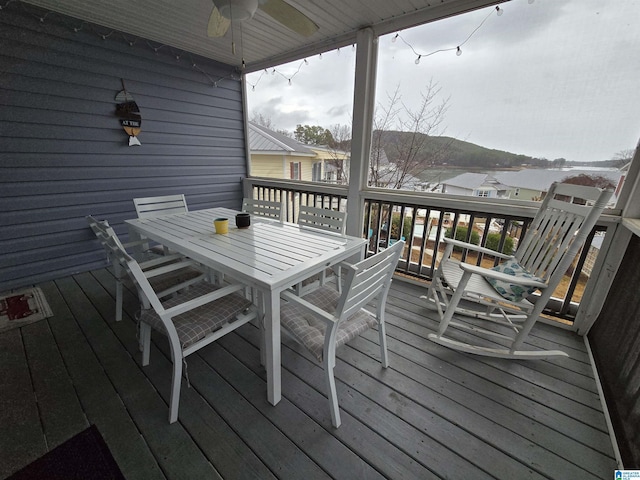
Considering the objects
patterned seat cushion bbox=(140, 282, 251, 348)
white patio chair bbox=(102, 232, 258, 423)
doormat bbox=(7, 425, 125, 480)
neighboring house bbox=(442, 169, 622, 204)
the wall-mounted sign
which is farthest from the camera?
the wall-mounted sign

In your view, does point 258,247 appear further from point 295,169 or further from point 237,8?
point 295,169

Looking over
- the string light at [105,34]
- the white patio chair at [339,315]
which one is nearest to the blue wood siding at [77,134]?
the string light at [105,34]

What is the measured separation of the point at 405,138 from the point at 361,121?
0.72 metres

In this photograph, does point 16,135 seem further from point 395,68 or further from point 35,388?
point 395,68

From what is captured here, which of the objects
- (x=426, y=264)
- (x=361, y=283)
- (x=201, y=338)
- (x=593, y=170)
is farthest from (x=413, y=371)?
(x=593, y=170)

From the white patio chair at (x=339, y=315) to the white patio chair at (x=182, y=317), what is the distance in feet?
1.05

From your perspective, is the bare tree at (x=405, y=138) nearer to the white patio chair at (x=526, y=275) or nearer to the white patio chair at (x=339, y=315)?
the white patio chair at (x=526, y=275)

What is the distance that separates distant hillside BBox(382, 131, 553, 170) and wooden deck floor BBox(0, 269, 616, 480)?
150 centimetres

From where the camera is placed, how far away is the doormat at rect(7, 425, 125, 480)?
3.66 feet

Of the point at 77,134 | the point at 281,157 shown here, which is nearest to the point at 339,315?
the point at 77,134

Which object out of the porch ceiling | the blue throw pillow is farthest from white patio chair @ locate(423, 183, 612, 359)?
the porch ceiling

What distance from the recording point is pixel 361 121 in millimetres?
2785

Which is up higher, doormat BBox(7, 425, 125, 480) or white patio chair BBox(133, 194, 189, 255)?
white patio chair BBox(133, 194, 189, 255)

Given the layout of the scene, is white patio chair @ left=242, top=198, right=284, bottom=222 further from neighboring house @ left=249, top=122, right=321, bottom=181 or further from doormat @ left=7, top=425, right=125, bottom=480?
doormat @ left=7, top=425, right=125, bottom=480
